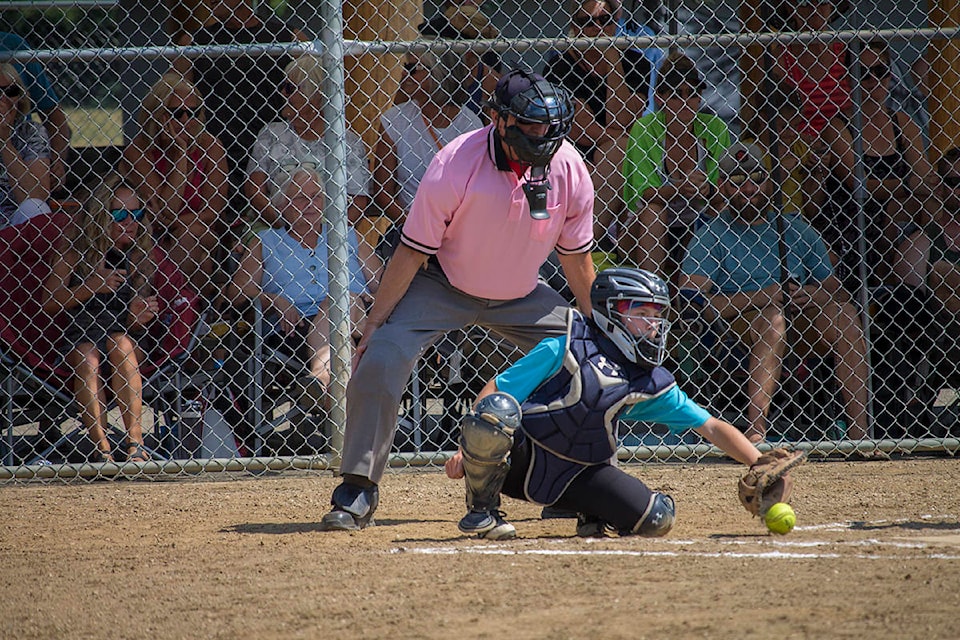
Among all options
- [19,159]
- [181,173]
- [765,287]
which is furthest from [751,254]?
[19,159]

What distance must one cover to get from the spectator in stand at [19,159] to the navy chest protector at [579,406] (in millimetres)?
3627

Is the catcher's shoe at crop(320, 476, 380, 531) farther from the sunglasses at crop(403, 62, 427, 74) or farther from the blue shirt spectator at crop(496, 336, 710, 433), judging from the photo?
the sunglasses at crop(403, 62, 427, 74)

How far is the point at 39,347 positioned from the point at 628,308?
3658 millimetres

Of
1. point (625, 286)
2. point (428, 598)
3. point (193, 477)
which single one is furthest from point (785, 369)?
point (428, 598)

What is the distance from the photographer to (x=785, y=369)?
6750 mm

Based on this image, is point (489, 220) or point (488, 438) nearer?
point (488, 438)

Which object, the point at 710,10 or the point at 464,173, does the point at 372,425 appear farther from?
the point at 710,10

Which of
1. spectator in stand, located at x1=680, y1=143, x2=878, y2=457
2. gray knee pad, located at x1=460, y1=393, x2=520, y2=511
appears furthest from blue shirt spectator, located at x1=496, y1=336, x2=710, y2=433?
spectator in stand, located at x1=680, y1=143, x2=878, y2=457

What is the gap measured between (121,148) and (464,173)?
3.50 metres

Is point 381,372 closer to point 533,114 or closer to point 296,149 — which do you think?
point 533,114

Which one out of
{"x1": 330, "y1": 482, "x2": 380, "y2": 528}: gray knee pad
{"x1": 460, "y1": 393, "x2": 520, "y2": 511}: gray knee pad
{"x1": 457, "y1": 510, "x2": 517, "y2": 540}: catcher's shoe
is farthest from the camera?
{"x1": 330, "y1": 482, "x2": 380, "y2": 528}: gray knee pad

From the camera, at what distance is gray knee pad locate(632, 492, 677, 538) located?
14.3ft

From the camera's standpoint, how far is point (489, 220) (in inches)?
181

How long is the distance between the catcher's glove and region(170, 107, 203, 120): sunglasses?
12.6ft
